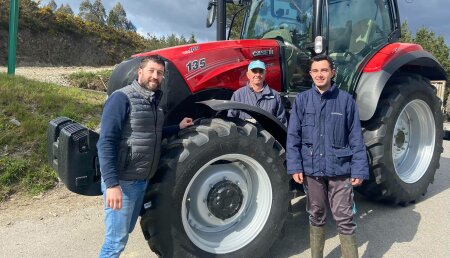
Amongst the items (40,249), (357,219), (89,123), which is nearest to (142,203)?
(40,249)

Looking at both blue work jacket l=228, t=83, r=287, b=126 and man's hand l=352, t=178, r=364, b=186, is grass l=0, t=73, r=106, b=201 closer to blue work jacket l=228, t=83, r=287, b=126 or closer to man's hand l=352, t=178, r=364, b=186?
blue work jacket l=228, t=83, r=287, b=126

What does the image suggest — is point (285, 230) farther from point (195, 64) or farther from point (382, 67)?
point (382, 67)

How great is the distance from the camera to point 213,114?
355cm

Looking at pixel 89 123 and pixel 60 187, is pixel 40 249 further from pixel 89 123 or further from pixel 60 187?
pixel 89 123

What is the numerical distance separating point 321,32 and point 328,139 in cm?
146

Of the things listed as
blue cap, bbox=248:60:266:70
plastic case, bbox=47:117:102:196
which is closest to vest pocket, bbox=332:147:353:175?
blue cap, bbox=248:60:266:70

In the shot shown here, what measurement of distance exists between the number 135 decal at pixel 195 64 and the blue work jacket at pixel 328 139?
1062mm

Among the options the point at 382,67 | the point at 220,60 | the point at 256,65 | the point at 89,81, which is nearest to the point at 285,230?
the point at 256,65

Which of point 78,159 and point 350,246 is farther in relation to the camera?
point 350,246

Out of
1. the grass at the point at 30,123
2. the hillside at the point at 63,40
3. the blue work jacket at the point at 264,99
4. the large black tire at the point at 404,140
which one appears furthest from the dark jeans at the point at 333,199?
the hillside at the point at 63,40

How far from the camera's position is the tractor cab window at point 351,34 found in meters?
4.19

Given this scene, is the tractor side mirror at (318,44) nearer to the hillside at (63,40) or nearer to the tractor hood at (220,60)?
the tractor hood at (220,60)

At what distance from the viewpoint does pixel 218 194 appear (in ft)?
10.4

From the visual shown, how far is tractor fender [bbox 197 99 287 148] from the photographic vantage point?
3.20 meters
